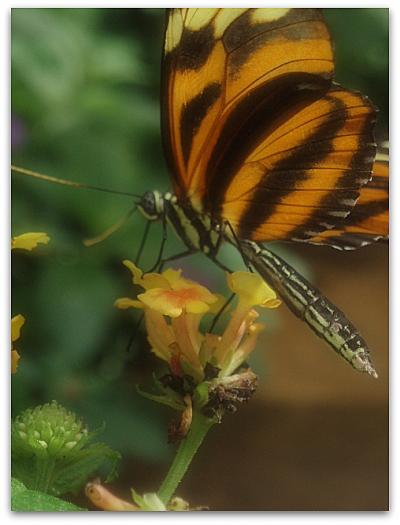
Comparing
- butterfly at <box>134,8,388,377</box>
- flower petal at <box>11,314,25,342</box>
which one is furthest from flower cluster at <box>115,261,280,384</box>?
flower petal at <box>11,314,25,342</box>

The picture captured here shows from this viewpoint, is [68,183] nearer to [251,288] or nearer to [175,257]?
[175,257]

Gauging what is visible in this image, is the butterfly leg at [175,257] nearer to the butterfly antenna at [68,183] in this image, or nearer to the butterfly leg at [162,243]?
the butterfly leg at [162,243]

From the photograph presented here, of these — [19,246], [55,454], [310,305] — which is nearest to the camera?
[55,454]

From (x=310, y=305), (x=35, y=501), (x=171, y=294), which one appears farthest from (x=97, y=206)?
(x=35, y=501)

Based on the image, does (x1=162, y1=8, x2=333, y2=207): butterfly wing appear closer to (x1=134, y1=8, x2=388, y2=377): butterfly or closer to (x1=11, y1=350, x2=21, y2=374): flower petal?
(x1=134, y1=8, x2=388, y2=377): butterfly

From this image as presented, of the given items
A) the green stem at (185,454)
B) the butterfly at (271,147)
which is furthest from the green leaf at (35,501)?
A: the butterfly at (271,147)

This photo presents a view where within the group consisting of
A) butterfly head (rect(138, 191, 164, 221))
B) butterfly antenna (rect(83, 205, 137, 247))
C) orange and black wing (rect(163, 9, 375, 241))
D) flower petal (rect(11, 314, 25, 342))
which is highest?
orange and black wing (rect(163, 9, 375, 241))

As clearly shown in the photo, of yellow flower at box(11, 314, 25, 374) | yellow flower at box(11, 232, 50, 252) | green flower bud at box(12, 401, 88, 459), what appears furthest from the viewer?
yellow flower at box(11, 314, 25, 374)
